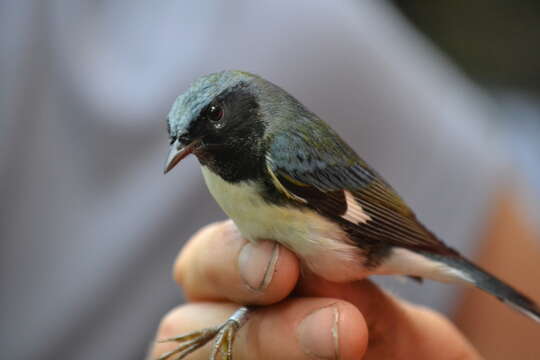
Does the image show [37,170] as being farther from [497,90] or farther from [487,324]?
[497,90]

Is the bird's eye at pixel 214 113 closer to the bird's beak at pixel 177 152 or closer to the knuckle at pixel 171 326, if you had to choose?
the bird's beak at pixel 177 152

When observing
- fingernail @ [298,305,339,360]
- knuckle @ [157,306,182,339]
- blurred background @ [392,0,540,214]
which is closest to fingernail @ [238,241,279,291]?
fingernail @ [298,305,339,360]

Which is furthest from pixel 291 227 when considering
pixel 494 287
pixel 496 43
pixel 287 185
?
pixel 496 43

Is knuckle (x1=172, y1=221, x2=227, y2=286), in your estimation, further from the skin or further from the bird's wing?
the skin

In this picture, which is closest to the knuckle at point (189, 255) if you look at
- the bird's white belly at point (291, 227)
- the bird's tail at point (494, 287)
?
Result: the bird's white belly at point (291, 227)

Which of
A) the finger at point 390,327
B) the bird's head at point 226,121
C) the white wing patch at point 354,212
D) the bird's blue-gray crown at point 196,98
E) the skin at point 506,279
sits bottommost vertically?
the skin at point 506,279

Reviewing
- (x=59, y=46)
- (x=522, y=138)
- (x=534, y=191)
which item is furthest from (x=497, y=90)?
(x=59, y=46)

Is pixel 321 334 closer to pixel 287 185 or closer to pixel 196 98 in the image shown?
pixel 287 185

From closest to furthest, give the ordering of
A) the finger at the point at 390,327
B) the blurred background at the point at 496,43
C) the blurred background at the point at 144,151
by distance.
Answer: the finger at the point at 390,327 → the blurred background at the point at 144,151 → the blurred background at the point at 496,43
